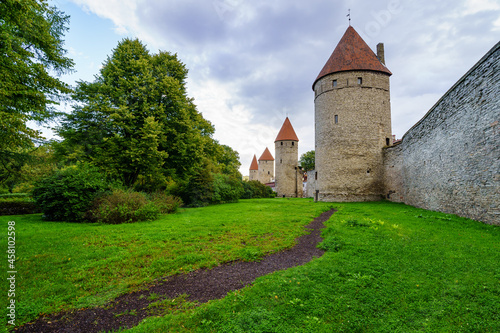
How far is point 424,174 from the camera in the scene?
40.2ft

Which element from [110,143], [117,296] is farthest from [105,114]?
[117,296]

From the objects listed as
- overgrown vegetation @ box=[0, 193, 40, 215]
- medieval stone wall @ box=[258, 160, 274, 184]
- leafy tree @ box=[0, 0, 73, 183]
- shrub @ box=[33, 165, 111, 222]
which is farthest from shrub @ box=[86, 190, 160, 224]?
medieval stone wall @ box=[258, 160, 274, 184]

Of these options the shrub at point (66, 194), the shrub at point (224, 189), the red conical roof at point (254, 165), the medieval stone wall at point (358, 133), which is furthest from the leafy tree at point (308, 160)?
the shrub at point (66, 194)

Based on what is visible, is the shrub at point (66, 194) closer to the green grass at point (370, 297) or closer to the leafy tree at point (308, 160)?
the green grass at point (370, 297)

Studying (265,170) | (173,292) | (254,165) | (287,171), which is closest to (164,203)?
(173,292)

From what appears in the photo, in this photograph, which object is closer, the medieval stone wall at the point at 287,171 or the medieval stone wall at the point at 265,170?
the medieval stone wall at the point at 287,171

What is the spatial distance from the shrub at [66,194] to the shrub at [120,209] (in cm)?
52

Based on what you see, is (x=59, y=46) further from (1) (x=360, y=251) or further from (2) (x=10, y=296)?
(1) (x=360, y=251)

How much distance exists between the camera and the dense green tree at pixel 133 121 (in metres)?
12.4

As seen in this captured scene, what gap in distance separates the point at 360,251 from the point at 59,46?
45.0ft

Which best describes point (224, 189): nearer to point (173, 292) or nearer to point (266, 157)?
point (173, 292)

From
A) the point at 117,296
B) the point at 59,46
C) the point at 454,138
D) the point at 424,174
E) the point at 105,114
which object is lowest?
the point at 117,296

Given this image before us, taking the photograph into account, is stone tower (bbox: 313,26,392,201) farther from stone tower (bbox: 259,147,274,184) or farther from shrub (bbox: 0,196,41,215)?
stone tower (bbox: 259,147,274,184)

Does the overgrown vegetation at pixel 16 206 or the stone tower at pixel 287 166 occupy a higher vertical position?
the stone tower at pixel 287 166
